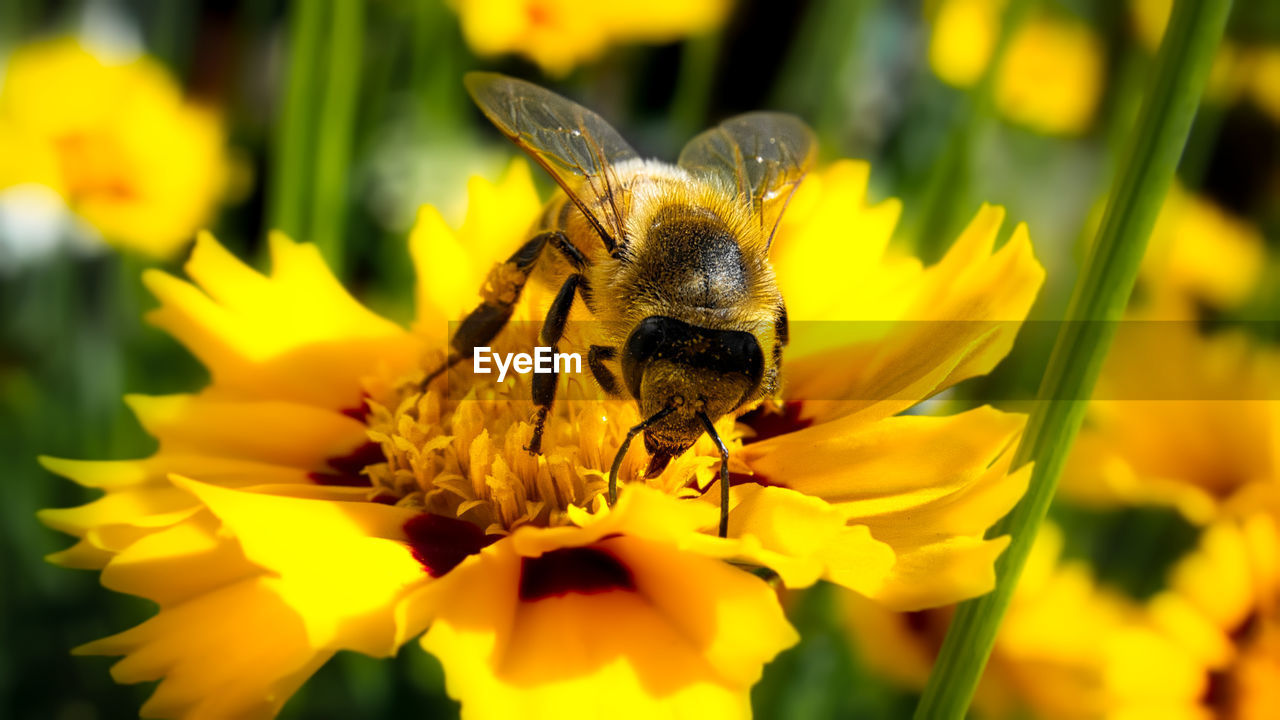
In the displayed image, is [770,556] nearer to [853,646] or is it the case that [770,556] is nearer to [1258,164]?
[853,646]

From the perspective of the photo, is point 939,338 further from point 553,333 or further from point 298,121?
point 298,121

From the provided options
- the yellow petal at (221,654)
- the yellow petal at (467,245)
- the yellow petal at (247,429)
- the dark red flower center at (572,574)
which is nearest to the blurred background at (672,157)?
the yellow petal at (467,245)

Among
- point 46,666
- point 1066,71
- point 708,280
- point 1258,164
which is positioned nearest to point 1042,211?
point 1066,71

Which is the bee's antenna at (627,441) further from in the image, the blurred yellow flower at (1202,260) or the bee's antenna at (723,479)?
the blurred yellow flower at (1202,260)

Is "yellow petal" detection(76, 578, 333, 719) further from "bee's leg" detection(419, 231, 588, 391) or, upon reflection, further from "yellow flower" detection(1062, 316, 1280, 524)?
"yellow flower" detection(1062, 316, 1280, 524)

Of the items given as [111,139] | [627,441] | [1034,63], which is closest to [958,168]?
[627,441]

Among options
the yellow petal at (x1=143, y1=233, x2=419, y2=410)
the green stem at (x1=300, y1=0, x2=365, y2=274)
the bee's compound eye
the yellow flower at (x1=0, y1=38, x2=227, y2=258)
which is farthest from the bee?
the yellow flower at (x1=0, y1=38, x2=227, y2=258)
